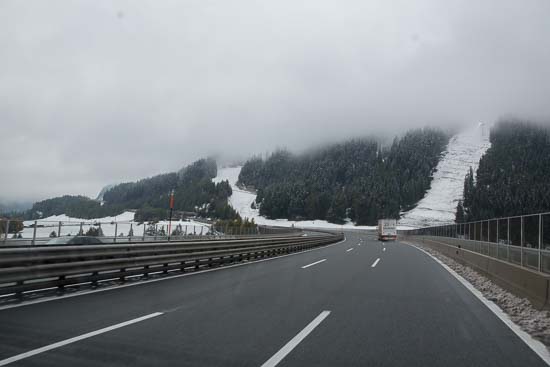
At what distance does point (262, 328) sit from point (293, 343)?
0.95 meters

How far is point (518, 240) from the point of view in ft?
34.9

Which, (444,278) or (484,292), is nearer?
(484,292)

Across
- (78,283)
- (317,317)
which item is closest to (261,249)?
(78,283)

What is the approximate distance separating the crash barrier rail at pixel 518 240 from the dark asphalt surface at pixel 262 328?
4.98ft

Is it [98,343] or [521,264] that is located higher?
[521,264]

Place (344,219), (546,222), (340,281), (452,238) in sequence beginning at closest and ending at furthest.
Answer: (546,222)
(340,281)
(452,238)
(344,219)

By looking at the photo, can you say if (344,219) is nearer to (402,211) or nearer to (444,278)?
(402,211)

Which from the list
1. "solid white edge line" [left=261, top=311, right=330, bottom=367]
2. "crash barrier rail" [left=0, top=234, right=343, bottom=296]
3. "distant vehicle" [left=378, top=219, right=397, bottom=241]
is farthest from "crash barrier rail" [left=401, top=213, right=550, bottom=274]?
"distant vehicle" [left=378, top=219, right=397, bottom=241]

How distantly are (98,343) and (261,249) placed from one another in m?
16.1

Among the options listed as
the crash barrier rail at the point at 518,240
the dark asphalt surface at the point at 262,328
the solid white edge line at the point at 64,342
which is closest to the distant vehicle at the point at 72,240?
the dark asphalt surface at the point at 262,328

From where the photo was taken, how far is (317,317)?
7344 mm

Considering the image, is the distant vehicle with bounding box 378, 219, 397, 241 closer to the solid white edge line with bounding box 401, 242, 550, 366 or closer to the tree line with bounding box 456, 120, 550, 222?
the solid white edge line with bounding box 401, 242, 550, 366

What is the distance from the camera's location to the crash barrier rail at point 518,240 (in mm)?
8750

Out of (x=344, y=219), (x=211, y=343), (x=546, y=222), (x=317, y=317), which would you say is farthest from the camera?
(x=344, y=219)
